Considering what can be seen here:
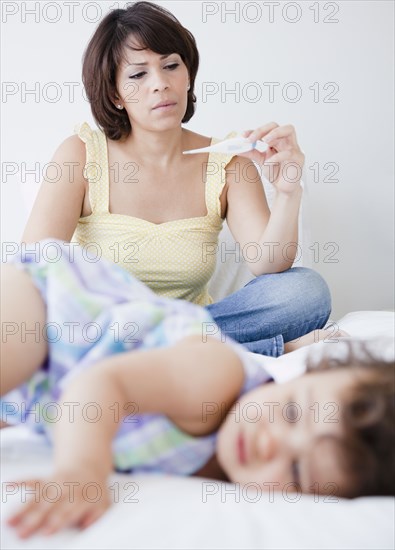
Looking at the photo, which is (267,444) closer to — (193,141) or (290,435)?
(290,435)

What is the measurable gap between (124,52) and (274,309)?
26.8 inches

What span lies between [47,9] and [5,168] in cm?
51

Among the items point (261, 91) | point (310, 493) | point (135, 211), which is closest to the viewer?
point (310, 493)

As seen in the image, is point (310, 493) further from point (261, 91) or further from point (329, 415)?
point (261, 91)

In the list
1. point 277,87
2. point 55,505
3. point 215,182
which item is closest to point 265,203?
point 215,182

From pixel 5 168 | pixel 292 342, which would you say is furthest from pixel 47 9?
pixel 292 342

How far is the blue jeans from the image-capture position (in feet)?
6.00

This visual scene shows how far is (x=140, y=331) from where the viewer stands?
1.02 metres

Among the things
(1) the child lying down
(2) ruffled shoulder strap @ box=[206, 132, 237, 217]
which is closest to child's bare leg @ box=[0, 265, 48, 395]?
(1) the child lying down

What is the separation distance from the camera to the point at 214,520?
85 centimetres

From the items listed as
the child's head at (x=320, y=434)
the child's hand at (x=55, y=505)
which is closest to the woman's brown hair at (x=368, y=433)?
the child's head at (x=320, y=434)

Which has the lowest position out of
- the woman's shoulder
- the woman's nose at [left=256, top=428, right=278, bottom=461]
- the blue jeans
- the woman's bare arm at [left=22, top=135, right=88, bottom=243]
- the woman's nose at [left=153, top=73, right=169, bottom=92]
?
the blue jeans

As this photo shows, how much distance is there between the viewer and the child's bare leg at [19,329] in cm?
101

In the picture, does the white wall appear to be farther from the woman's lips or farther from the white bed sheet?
the white bed sheet
